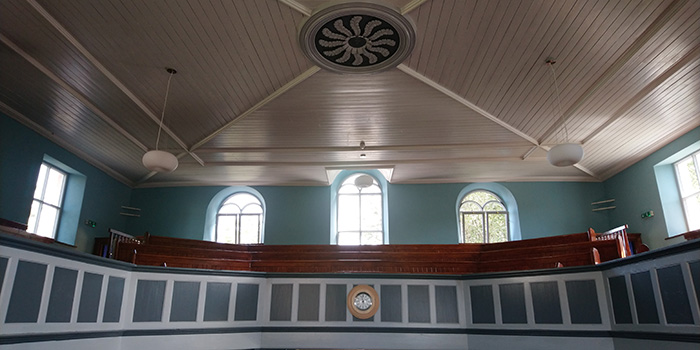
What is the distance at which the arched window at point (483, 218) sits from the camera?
13.5 m

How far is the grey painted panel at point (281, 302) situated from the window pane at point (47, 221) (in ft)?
20.1

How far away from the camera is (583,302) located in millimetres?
7055

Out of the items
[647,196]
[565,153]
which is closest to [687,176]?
[647,196]

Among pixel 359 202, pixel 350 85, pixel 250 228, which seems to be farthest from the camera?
pixel 359 202

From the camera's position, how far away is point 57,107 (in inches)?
349

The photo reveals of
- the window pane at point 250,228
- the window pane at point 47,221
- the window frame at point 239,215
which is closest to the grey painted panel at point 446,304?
the window frame at point 239,215

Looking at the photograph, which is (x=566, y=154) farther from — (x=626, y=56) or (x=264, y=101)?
(x=264, y=101)

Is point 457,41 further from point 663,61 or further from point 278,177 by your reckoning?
point 278,177

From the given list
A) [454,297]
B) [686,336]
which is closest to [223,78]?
[454,297]

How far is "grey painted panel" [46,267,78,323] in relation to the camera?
Answer: 5387 millimetres

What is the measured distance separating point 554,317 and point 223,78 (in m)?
6.98

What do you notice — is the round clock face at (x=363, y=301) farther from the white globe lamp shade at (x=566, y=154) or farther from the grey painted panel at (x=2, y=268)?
the grey painted panel at (x=2, y=268)

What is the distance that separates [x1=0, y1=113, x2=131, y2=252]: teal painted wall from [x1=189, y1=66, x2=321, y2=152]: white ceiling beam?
3.04 meters

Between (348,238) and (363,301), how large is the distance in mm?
5815
